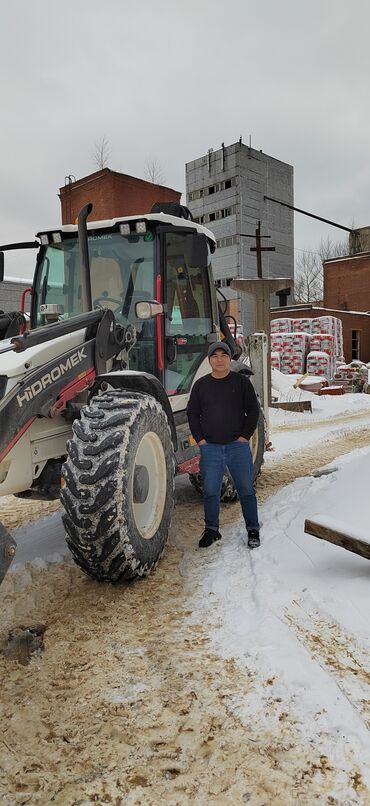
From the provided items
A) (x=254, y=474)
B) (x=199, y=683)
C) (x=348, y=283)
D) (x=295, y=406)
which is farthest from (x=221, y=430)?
(x=348, y=283)

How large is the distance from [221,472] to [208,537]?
1.76 ft

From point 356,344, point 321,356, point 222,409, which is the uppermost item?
point 356,344

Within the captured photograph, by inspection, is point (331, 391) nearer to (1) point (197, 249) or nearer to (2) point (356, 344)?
(1) point (197, 249)

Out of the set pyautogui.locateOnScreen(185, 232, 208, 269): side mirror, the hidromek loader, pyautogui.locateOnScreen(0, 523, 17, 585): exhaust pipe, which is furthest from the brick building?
pyautogui.locateOnScreen(0, 523, 17, 585): exhaust pipe

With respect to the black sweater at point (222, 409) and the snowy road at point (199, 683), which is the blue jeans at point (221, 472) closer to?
the black sweater at point (222, 409)

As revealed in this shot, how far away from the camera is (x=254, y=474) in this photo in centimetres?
641

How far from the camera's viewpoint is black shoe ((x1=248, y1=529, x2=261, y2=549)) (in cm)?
438

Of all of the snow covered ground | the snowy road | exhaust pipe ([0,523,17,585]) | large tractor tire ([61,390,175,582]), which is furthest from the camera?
large tractor tire ([61,390,175,582])

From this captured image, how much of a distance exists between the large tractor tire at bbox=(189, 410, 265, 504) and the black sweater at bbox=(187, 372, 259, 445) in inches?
49.7

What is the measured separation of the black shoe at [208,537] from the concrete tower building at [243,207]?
37184 millimetres

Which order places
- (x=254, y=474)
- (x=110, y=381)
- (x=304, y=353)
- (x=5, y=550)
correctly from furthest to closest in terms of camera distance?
(x=304, y=353) → (x=254, y=474) → (x=110, y=381) → (x=5, y=550)

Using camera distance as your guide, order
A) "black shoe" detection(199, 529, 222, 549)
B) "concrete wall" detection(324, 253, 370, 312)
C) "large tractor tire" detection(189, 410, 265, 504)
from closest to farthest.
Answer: "black shoe" detection(199, 529, 222, 549)
"large tractor tire" detection(189, 410, 265, 504)
"concrete wall" detection(324, 253, 370, 312)

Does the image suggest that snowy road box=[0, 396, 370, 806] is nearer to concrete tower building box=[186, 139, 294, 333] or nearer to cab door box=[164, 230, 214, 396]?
cab door box=[164, 230, 214, 396]

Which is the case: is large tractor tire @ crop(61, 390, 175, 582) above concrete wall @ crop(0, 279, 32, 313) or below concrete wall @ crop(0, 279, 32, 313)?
below
